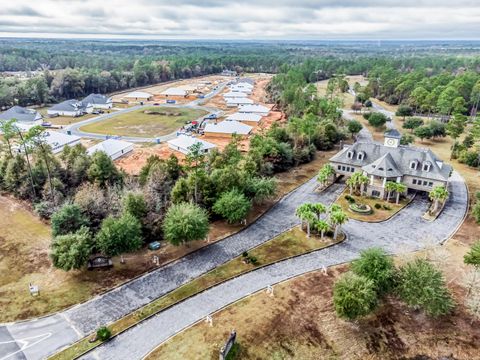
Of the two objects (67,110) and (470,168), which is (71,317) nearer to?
(470,168)

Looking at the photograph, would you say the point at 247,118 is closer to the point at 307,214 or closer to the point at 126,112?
the point at 126,112

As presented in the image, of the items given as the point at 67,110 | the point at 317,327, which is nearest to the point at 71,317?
the point at 317,327

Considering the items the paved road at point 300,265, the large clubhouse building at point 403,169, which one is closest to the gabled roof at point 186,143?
the large clubhouse building at point 403,169

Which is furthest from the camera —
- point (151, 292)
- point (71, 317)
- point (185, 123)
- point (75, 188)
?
point (185, 123)

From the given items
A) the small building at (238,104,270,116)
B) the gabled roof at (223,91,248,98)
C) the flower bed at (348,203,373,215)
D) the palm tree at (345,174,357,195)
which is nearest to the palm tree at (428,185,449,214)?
the flower bed at (348,203,373,215)

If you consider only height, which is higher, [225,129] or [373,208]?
[225,129]

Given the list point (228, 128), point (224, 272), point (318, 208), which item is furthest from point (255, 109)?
point (224, 272)
